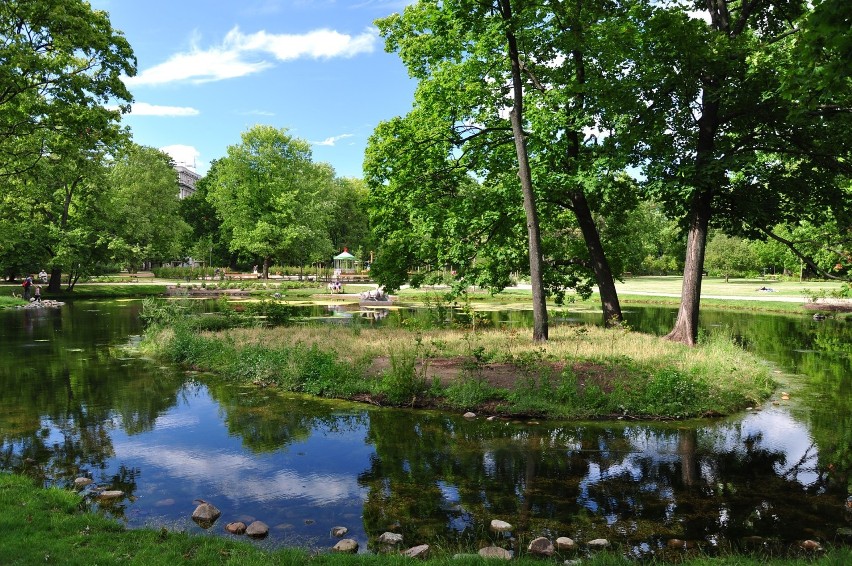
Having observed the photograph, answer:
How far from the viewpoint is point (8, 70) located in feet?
63.3

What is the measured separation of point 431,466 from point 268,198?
62707 mm

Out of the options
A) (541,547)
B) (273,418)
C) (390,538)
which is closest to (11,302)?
(273,418)

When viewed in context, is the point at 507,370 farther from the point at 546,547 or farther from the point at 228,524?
the point at 228,524

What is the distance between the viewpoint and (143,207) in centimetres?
6925

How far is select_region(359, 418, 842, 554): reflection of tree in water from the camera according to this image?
22.6 feet

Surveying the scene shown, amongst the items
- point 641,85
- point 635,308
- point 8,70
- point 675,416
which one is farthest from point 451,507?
point 635,308

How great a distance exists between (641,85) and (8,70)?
20.9 metres

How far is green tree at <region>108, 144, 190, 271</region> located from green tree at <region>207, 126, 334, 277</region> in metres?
7.79

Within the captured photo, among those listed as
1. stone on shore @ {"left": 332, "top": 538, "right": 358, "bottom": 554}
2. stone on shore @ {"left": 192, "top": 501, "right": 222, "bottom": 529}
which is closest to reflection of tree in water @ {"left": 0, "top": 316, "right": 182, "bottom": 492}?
stone on shore @ {"left": 192, "top": 501, "right": 222, "bottom": 529}

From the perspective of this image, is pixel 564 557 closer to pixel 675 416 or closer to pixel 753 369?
pixel 675 416

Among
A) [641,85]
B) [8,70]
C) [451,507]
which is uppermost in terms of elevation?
[8,70]

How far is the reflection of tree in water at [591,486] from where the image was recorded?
6.88 metres

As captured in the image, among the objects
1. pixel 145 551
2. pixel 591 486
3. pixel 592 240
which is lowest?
pixel 591 486

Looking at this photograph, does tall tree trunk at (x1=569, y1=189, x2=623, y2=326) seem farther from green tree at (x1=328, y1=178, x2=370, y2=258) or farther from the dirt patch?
green tree at (x1=328, y1=178, x2=370, y2=258)
